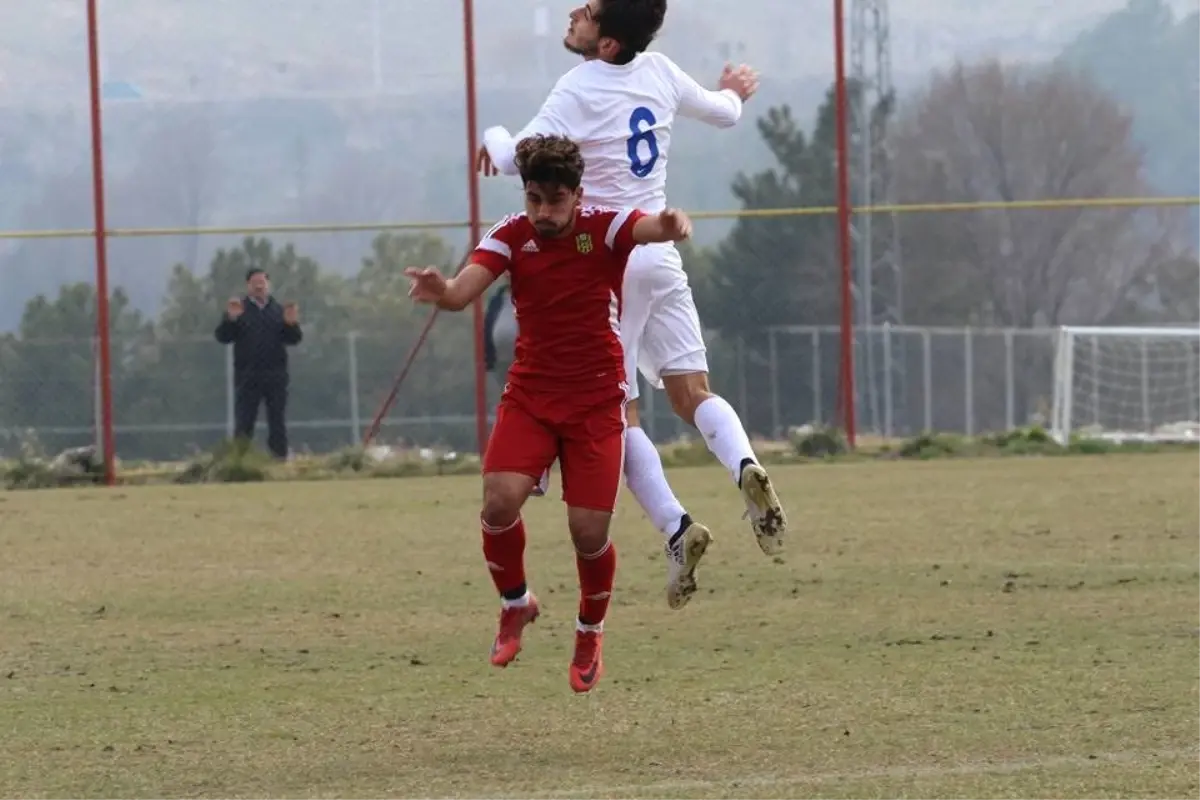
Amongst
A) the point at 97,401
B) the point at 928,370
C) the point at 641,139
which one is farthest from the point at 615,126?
the point at 928,370

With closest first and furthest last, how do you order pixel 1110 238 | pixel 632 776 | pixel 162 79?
1. pixel 632 776
2. pixel 162 79
3. pixel 1110 238

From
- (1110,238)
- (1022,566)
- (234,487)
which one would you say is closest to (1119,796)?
(1022,566)

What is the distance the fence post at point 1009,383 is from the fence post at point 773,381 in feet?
12.2

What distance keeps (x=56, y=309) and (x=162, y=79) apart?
290cm

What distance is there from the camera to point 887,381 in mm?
20375

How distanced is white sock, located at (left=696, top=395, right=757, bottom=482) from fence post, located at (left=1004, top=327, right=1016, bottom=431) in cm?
1515

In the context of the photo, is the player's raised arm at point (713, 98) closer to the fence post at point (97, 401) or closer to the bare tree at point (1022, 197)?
the fence post at point (97, 401)

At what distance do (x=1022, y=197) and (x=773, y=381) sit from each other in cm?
699

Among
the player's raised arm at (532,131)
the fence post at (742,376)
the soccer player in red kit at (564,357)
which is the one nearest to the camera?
the soccer player in red kit at (564,357)

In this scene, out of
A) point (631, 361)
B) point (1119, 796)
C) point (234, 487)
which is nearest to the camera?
point (1119, 796)

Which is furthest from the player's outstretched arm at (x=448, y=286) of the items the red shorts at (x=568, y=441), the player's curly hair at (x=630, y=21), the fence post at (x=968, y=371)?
the fence post at (x=968, y=371)

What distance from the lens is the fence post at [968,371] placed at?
22.8 metres

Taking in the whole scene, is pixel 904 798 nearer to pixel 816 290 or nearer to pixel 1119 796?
pixel 1119 796

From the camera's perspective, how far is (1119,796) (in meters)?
A: 5.56
